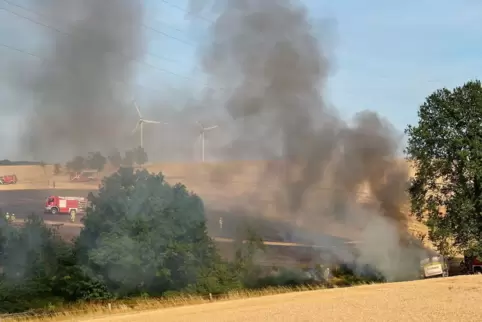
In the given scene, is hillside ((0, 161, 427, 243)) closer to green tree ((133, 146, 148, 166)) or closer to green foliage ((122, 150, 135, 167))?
green tree ((133, 146, 148, 166))

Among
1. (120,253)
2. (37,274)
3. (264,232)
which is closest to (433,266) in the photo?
(264,232)

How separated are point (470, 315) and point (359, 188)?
94.5ft

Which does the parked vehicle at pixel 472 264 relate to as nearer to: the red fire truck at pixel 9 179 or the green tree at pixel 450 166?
the green tree at pixel 450 166

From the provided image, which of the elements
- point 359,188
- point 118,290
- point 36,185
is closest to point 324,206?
point 359,188

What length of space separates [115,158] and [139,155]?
238 centimetres

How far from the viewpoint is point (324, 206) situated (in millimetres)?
52375

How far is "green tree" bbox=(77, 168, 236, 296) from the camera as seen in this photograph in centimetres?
3897

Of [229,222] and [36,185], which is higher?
[36,185]

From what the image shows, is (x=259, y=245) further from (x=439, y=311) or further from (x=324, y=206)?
(x=439, y=311)

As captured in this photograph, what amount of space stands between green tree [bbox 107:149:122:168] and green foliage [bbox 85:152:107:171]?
519mm

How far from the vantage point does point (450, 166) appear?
51.2 meters

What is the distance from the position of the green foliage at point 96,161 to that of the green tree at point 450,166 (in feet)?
83.0

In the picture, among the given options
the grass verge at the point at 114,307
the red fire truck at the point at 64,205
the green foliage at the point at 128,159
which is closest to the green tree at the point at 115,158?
the green foliage at the point at 128,159

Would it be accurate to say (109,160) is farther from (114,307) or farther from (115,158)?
(114,307)
